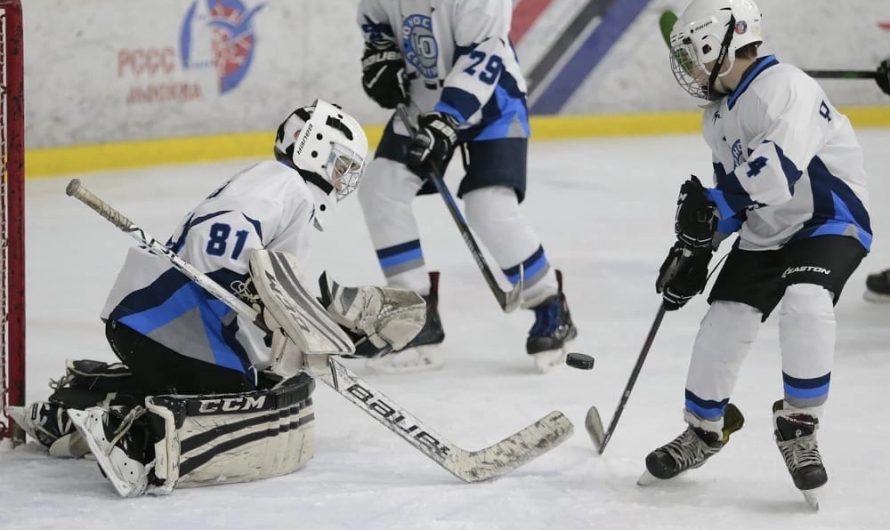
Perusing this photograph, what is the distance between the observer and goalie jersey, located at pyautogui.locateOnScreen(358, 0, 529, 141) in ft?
12.3

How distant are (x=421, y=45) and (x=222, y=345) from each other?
1.34 metres

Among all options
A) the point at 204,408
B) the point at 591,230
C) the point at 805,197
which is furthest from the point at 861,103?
the point at 204,408

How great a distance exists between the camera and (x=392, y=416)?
108 inches

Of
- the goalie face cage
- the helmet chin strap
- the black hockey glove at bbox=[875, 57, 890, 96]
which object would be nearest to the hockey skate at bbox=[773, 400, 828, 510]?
the helmet chin strap

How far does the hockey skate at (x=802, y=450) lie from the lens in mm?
2613

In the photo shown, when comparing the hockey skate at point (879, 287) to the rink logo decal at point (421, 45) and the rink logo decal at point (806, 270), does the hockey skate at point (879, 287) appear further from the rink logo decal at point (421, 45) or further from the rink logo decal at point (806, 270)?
the rink logo decal at point (806, 270)

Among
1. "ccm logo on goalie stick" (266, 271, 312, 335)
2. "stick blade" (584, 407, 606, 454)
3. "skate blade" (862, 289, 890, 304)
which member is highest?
"ccm logo on goalie stick" (266, 271, 312, 335)

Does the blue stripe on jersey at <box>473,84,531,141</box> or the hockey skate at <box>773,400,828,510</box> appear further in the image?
the blue stripe on jersey at <box>473,84,531,141</box>

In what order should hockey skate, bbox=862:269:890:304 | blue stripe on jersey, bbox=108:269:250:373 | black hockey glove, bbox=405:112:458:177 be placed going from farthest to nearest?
hockey skate, bbox=862:269:890:304, black hockey glove, bbox=405:112:458:177, blue stripe on jersey, bbox=108:269:250:373

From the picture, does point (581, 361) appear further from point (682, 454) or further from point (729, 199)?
point (729, 199)

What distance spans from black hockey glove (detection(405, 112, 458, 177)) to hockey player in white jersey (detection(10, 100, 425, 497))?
756mm

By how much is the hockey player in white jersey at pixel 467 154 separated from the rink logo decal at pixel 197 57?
2.76m

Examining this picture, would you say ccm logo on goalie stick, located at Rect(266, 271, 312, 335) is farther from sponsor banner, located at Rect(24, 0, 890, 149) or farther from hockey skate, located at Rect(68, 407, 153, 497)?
sponsor banner, located at Rect(24, 0, 890, 149)

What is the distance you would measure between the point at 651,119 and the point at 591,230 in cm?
230
